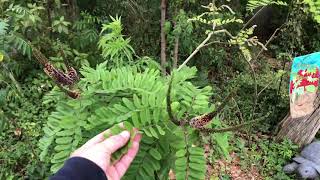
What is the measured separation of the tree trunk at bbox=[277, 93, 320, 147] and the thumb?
2.86 metres

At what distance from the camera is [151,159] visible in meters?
1.61

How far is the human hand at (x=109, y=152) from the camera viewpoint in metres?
1.35

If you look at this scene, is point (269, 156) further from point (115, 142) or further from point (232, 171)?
point (115, 142)

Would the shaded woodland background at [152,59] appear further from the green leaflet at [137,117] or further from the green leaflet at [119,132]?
the green leaflet at [119,132]

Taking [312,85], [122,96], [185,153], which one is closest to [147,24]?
[312,85]

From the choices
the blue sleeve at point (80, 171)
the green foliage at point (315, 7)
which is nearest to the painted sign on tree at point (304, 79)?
the green foliage at point (315, 7)

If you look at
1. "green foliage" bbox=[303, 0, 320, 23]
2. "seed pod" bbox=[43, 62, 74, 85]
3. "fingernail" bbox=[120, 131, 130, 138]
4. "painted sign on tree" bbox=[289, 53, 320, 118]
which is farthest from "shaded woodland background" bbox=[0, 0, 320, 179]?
"fingernail" bbox=[120, 131, 130, 138]

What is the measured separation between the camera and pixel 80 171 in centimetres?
129

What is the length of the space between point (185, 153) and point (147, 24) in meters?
3.08

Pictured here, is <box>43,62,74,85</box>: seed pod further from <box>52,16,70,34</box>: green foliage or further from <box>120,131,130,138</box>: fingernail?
<box>52,16,70,34</box>: green foliage

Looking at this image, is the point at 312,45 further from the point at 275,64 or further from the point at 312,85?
the point at 312,85

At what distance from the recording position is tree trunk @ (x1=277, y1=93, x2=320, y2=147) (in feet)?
12.9

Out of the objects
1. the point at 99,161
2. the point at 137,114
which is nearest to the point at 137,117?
the point at 137,114

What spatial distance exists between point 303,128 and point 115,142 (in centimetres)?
297
